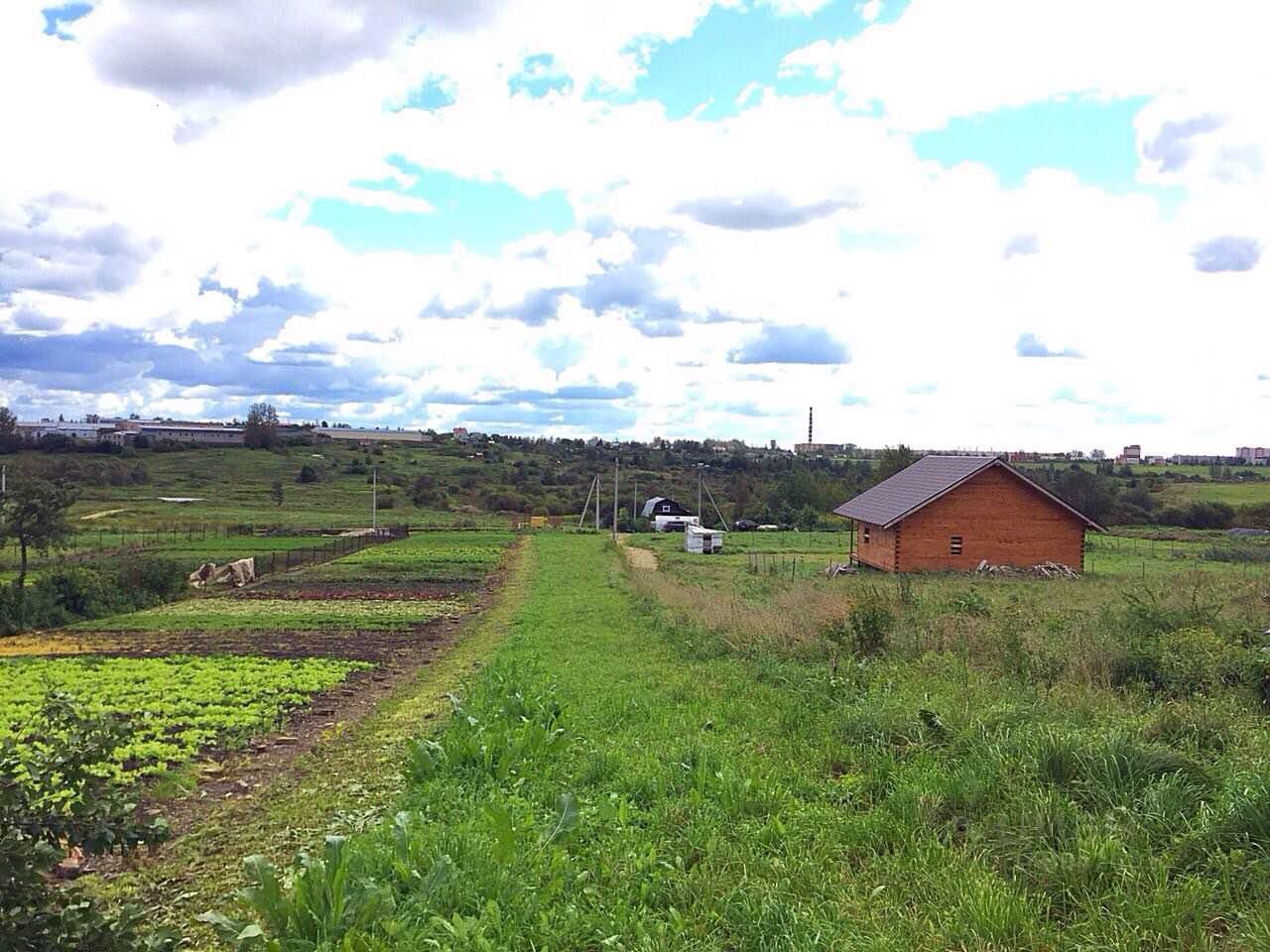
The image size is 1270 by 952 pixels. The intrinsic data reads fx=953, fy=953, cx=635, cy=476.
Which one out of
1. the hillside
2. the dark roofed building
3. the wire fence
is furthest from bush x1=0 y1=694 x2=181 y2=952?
the dark roofed building

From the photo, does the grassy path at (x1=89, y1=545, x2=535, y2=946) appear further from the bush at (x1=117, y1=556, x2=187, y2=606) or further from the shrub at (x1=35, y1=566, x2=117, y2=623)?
the bush at (x1=117, y1=556, x2=187, y2=606)

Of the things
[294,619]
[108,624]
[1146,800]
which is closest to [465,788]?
[1146,800]

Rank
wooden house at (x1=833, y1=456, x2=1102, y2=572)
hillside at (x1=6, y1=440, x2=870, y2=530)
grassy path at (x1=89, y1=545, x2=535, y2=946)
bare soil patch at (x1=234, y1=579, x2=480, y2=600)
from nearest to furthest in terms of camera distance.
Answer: grassy path at (x1=89, y1=545, x2=535, y2=946) < bare soil patch at (x1=234, y1=579, x2=480, y2=600) < wooden house at (x1=833, y1=456, x2=1102, y2=572) < hillside at (x1=6, y1=440, x2=870, y2=530)

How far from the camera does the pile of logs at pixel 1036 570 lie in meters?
35.2

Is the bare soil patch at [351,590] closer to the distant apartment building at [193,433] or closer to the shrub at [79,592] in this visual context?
the shrub at [79,592]

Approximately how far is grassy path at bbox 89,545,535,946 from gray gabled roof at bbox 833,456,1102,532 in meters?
27.2

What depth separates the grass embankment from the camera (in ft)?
16.7

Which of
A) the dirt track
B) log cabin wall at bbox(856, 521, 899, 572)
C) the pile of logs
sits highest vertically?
→ log cabin wall at bbox(856, 521, 899, 572)

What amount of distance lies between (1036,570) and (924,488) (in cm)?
526

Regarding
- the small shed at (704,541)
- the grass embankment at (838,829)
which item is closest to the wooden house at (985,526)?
the small shed at (704,541)

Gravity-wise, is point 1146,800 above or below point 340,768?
above

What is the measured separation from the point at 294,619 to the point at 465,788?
19.7 metres

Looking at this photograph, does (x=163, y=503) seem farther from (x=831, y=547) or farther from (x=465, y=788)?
(x=465, y=788)

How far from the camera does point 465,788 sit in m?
7.87
